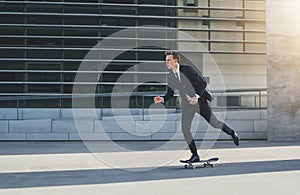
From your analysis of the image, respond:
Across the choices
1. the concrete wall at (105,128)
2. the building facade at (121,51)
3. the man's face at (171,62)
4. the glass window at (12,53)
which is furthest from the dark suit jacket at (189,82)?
the glass window at (12,53)

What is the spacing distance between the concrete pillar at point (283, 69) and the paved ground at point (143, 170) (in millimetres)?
1254

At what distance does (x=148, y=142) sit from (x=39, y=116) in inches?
138

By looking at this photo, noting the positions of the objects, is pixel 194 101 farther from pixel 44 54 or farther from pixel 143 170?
pixel 44 54

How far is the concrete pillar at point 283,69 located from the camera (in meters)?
Answer: 12.2

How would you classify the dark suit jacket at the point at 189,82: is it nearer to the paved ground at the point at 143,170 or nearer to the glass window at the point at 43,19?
the paved ground at the point at 143,170

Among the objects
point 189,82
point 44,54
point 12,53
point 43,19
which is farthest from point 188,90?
point 12,53

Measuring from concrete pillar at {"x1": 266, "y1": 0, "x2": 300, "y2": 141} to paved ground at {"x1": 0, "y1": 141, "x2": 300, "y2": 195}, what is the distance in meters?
1.25

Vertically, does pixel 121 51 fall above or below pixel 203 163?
above

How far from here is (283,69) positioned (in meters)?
12.3

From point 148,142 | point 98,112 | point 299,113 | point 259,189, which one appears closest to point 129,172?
point 259,189

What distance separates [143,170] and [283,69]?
6.78 m

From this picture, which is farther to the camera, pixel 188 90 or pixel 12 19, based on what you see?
pixel 12 19

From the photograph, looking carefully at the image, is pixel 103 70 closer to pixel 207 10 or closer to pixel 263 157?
pixel 207 10

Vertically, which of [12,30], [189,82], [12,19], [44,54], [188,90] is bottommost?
[188,90]
